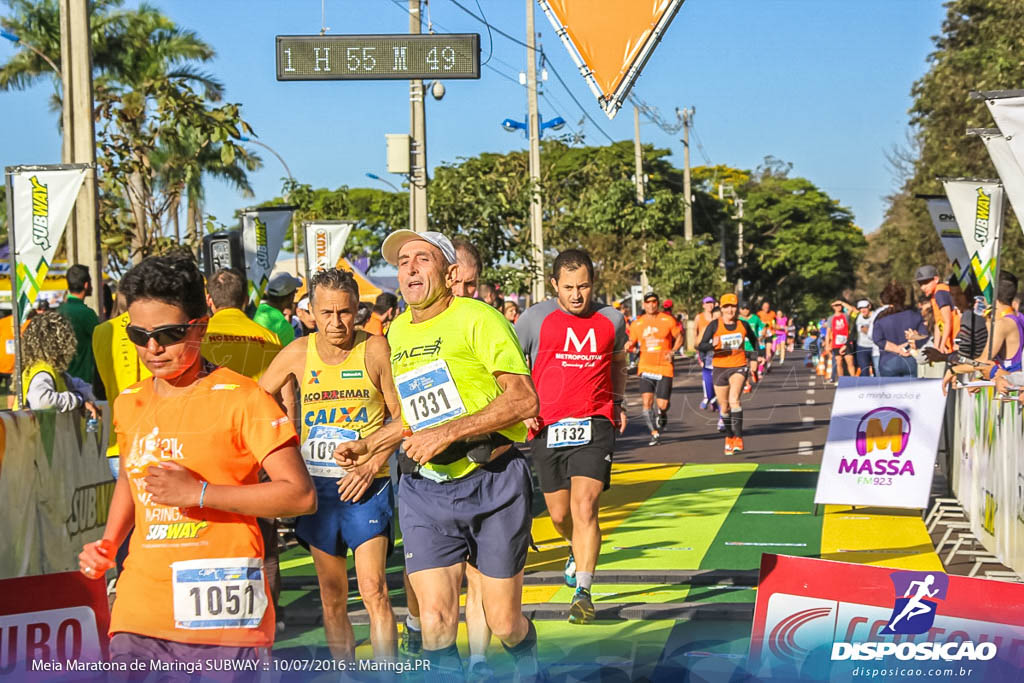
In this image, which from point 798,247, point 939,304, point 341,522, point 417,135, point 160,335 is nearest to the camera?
point 160,335

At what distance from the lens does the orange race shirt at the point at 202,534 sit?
360cm

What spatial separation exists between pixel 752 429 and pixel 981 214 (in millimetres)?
8772

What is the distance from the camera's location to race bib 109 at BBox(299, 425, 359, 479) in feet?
20.5

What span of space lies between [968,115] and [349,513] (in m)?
37.0

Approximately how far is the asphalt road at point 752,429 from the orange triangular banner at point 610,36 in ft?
31.8

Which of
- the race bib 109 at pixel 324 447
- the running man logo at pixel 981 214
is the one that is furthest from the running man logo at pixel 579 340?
the running man logo at pixel 981 214

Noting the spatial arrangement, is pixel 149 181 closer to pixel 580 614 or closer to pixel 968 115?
pixel 580 614

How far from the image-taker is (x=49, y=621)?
15.4 feet

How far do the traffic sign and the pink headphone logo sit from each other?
16.6ft

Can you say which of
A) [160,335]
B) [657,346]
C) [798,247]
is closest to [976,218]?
[657,346]

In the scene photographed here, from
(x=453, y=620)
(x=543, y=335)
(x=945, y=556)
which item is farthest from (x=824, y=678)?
(x=945, y=556)

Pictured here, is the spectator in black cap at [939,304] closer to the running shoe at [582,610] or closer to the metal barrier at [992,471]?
the metal barrier at [992,471]

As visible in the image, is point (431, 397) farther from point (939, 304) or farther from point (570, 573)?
point (939, 304)

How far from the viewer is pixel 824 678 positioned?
4.72 meters
